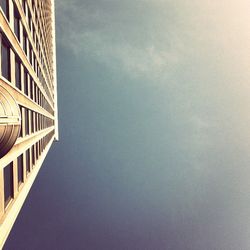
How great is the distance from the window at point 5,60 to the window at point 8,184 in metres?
6.68

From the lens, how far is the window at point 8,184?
1825 centimetres

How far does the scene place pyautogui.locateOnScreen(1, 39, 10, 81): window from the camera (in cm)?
1848

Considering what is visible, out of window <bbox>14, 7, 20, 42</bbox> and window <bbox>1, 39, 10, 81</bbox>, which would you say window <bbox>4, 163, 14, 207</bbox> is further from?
window <bbox>14, 7, 20, 42</bbox>

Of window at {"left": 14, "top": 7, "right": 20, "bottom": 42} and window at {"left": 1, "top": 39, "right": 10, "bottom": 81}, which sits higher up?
window at {"left": 14, "top": 7, "right": 20, "bottom": 42}

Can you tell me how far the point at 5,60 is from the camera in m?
19.0

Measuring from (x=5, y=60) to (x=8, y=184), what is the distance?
29.2 feet

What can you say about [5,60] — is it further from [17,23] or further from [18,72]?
[17,23]

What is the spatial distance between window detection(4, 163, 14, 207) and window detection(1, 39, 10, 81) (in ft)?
21.9

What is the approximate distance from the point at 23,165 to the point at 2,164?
8310 mm

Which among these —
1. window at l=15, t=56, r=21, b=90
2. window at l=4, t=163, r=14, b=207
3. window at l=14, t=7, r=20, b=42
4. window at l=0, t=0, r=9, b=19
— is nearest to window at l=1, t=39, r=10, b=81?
window at l=0, t=0, r=9, b=19

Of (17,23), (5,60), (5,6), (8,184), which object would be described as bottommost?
(8,184)

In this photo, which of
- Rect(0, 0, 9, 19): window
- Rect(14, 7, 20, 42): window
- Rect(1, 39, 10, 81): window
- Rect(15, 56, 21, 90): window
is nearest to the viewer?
Rect(1, 39, 10, 81): window

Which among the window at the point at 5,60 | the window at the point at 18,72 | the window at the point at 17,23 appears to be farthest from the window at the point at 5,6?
the window at the point at 18,72


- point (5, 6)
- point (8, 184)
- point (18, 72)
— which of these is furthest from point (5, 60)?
point (8, 184)
